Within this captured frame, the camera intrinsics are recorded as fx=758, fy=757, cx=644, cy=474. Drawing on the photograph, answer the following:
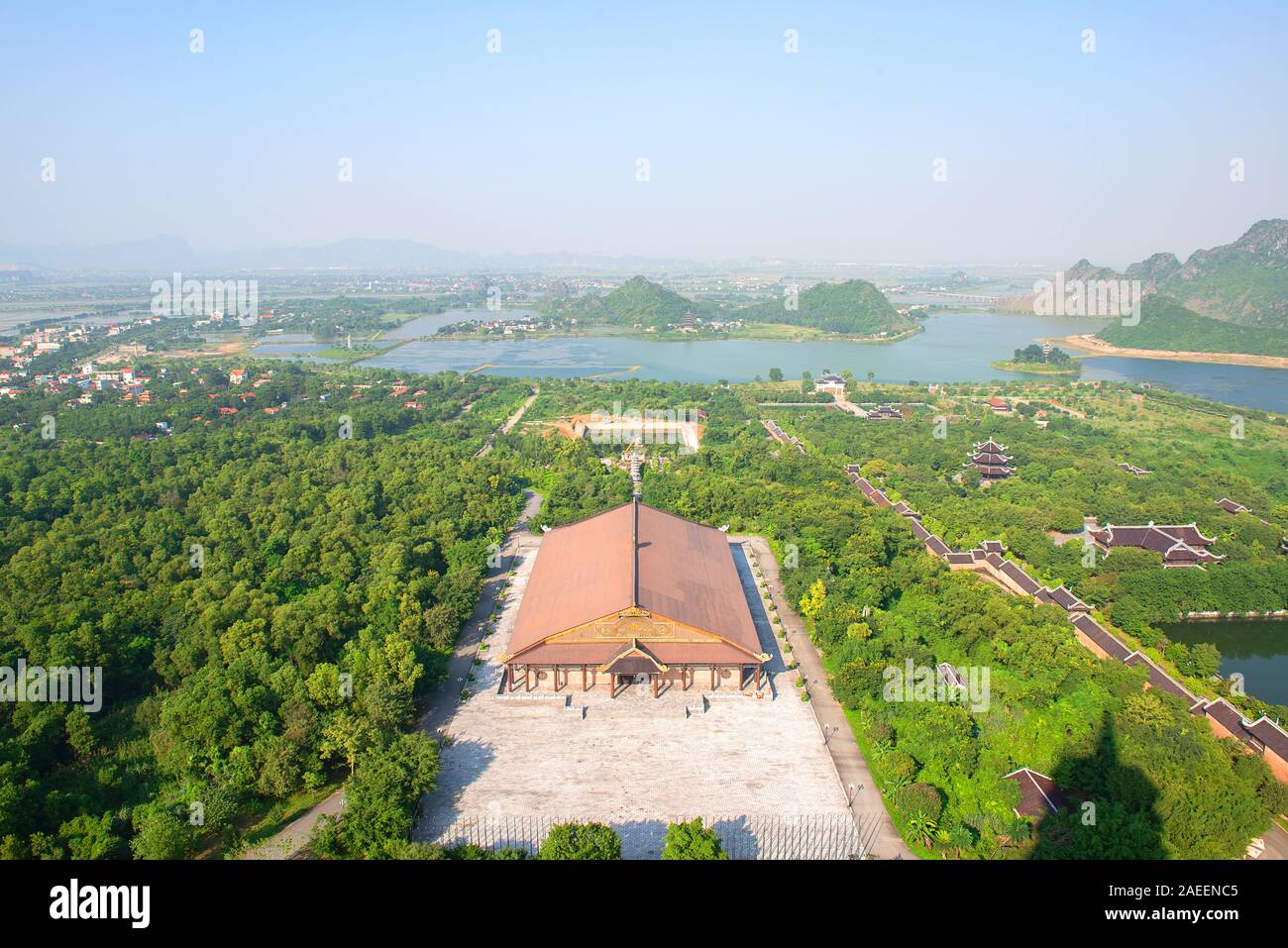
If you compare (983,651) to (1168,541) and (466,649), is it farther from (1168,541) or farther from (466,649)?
(466,649)

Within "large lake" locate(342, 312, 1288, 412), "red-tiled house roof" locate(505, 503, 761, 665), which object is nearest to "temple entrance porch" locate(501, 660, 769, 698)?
"red-tiled house roof" locate(505, 503, 761, 665)

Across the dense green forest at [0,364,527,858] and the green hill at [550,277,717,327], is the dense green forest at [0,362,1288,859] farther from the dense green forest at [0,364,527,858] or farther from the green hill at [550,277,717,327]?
the green hill at [550,277,717,327]

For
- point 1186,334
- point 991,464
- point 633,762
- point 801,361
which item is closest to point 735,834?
point 633,762

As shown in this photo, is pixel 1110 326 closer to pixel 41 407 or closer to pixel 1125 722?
pixel 1125 722

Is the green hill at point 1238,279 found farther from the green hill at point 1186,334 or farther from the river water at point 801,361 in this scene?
the river water at point 801,361

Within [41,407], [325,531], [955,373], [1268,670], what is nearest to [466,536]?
[325,531]
